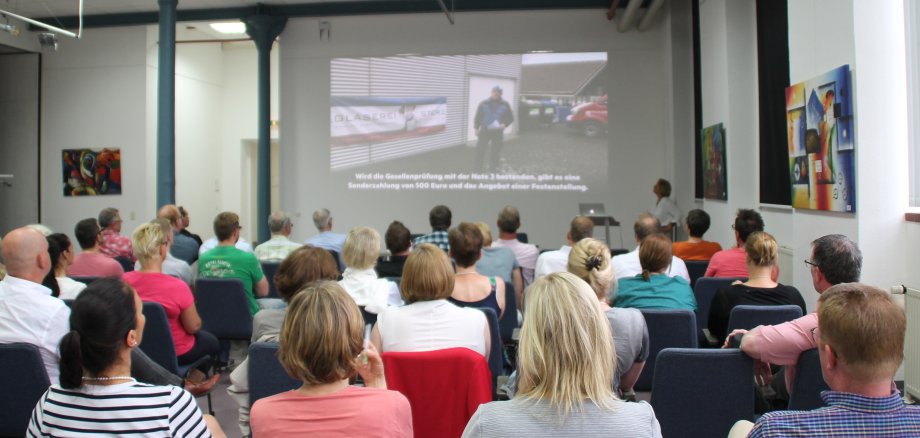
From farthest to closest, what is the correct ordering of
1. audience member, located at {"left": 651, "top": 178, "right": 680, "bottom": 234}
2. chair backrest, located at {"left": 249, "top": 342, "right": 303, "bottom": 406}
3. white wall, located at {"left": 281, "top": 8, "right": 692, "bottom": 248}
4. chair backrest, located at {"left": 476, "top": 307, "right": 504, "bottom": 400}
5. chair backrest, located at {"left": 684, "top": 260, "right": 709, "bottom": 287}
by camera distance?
1. white wall, located at {"left": 281, "top": 8, "right": 692, "bottom": 248}
2. audience member, located at {"left": 651, "top": 178, "right": 680, "bottom": 234}
3. chair backrest, located at {"left": 684, "top": 260, "right": 709, "bottom": 287}
4. chair backrest, located at {"left": 476, "top": 307, "right": 504, "bottom": 400}
5. chair backrest, located at {"left": 249, "top": 342, "right": 303, "bottom": 406}

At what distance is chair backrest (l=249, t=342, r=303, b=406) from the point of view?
231 centimetres

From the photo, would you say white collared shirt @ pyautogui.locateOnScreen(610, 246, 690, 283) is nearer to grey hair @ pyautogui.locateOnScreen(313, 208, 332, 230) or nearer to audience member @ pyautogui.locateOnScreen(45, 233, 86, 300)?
audience member @ pyautogui.locateOnScreen(45, 233, 86, 300)

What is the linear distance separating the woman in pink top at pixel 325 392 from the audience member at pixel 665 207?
24.9 ft

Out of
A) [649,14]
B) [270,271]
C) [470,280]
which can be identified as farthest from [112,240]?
[649,14]

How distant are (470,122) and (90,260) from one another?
6.27 metres

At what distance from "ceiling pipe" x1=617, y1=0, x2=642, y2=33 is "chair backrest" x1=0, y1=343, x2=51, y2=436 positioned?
770 cm

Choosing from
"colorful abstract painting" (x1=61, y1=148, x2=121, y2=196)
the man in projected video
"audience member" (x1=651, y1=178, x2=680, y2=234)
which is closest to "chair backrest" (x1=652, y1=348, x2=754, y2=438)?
"audience member" (x1=651, y1=178, x2=680, y2=234)

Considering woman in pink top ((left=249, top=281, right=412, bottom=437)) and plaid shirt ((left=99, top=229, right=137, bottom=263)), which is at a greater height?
plaid shirt ((left=99, top=229, right=137, bottom=263))

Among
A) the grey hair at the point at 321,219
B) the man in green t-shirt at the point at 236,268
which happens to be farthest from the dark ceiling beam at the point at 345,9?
the man in green t-shirt at the point at 236,268

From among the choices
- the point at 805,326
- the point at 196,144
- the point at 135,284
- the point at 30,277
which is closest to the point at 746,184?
the point at 805,326

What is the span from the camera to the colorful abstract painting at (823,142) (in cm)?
419

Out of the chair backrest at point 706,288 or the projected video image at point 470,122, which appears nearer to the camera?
the chair backrest at point 706,288

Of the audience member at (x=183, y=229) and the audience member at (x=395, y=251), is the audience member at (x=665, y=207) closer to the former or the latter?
the audience member at (x=395, y=251)

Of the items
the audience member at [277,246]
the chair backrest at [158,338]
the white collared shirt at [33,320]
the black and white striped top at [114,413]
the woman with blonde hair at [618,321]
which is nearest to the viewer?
the black and white striped top at [114,413]
